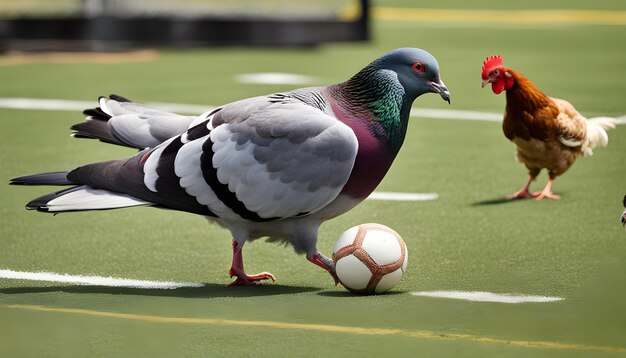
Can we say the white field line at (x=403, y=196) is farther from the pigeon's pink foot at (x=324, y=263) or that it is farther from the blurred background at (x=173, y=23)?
the blurred background at (x=173, y=23)

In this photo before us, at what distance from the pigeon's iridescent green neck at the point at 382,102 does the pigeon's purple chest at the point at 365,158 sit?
0.03m

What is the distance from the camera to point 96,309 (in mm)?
5922

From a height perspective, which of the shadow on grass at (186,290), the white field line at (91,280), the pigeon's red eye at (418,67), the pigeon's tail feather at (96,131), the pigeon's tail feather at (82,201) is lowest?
the white field line at (91,280)

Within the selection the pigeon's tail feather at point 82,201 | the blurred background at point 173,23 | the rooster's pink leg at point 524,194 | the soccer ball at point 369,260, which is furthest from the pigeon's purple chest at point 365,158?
the blurred background at point 173,23

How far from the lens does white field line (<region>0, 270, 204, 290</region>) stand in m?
6.54

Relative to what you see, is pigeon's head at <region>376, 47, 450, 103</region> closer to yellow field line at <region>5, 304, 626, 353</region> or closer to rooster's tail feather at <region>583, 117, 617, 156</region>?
yellow field line at <region>5, 304, 626, 353</region>

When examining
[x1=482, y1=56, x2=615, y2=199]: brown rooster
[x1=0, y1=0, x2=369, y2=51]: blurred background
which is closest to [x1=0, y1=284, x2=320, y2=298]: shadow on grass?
[x1=482, y1=56, x2=615, y2=199]: brown rooster

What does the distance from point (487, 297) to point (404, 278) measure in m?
0.61

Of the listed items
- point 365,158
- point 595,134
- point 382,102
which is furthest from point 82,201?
point 595,134

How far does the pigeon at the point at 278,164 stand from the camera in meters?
6.15

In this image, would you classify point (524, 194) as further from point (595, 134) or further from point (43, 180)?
point (43, 180)

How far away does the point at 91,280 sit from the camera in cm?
665

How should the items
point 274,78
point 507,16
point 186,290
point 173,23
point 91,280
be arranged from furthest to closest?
1. point 507,16
2. point 173,23
3. point 274,78
4. point 91,280
5. point 186,290

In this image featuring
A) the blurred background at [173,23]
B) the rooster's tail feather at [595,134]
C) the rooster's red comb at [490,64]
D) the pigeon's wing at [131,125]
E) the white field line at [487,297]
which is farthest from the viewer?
the blurred background at [173,23]
